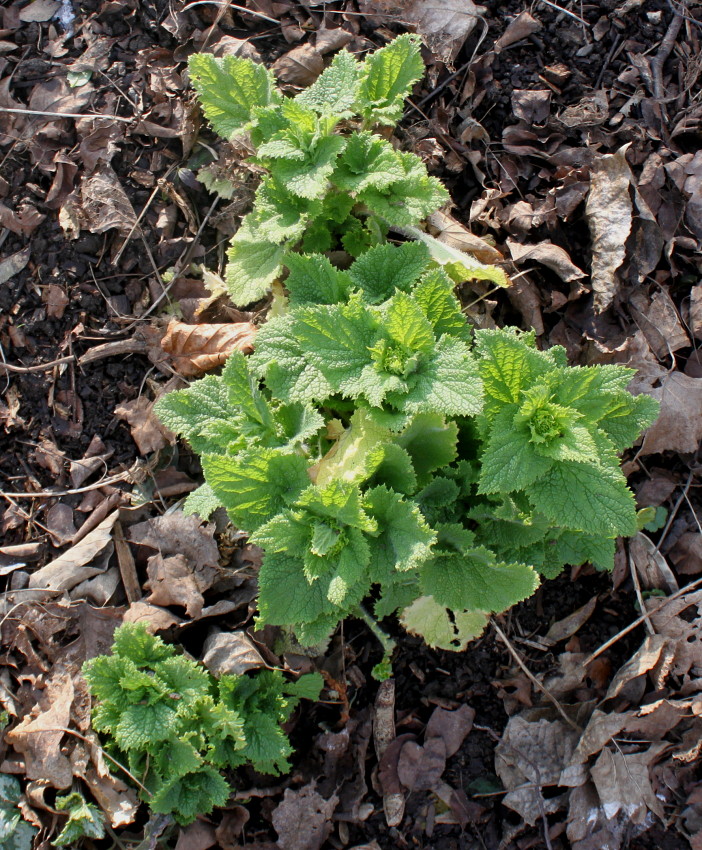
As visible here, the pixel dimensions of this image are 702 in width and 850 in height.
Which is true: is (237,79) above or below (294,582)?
above

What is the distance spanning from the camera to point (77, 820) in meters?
2.73

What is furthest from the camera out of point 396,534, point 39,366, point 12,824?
point 39,366

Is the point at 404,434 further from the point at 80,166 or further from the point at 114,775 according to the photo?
the point at 80,166

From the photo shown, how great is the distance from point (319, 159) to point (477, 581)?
5.62 ft

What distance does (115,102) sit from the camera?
11.7ft

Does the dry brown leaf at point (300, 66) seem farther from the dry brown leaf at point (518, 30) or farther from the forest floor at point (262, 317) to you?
the dry brown leaf at point (518, 30)

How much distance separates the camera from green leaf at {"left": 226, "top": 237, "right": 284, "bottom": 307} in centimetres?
301

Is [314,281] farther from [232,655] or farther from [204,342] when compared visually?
[232,655]

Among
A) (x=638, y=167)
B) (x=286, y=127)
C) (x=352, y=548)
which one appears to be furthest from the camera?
(x=638, y=167)

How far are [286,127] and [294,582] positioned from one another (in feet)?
5.89

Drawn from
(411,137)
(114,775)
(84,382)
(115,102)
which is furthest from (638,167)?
(114,775)

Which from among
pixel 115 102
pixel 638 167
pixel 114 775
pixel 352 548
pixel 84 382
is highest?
pixel 115 102

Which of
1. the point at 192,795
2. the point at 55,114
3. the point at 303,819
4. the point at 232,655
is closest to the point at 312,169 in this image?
the point at 55,114

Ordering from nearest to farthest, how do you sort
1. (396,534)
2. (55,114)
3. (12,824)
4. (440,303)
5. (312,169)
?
(396,534), (440,303), (312,169), (12,824), (55,114)
